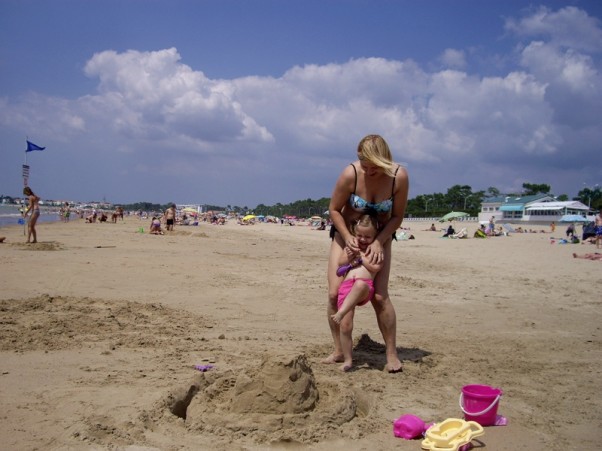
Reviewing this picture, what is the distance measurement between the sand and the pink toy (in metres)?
0.05

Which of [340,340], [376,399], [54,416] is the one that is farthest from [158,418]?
[340,340]

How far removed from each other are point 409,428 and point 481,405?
559 mm

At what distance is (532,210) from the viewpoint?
7219 cm

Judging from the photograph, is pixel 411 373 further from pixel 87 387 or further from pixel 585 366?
pixel 87 387

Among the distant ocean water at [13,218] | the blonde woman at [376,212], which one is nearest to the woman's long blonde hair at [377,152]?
the blonde woman at [376,212]

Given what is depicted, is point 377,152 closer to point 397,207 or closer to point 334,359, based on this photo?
point 397,207

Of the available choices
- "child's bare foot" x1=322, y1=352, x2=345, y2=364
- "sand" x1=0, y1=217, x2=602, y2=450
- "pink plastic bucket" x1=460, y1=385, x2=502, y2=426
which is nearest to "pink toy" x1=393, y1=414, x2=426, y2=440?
"sand" x1=0, y1=217, x2=602, y2=450

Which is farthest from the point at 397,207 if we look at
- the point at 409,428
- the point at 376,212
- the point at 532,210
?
the point at 532,210

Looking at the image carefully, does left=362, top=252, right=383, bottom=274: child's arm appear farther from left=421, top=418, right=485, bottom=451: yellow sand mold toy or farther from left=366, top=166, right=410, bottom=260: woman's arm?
left=421, top=418, right=485, bottom=451: yellow sand mold toy

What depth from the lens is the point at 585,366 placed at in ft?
15.2

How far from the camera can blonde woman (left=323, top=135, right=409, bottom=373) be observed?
170 inches

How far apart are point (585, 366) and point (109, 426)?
14.4 ft

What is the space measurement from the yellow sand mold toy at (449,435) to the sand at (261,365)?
0.40 ft

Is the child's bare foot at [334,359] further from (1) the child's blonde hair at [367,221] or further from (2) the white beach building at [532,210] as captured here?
(2) the white beach building at [532,210]
